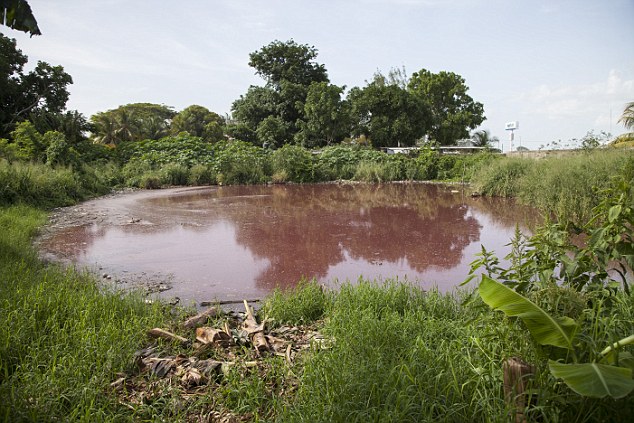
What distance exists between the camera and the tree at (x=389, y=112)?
1017 inches

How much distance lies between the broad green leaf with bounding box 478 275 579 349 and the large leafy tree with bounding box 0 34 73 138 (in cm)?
2234

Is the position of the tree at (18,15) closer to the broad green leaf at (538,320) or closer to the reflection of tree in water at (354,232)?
the reflection of tree in water at (354,232)

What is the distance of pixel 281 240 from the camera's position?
24.4 ft

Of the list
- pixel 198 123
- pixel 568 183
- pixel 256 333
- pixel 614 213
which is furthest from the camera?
pixel 198 123

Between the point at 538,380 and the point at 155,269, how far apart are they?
16.2 feet

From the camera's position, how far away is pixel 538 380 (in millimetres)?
1824

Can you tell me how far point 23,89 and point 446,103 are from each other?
1051 inches

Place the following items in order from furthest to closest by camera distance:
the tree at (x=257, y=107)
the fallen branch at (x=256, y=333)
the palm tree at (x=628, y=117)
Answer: the tree at (x=257, y=107) → the palm tree at (x=628, y=117) → the fallen branch at (x=256, y=333)

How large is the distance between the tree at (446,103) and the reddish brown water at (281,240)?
756 inches

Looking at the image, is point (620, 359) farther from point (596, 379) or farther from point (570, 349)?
point (596, 379)

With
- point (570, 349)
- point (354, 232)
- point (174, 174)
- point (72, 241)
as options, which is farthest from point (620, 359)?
point (174, 174)

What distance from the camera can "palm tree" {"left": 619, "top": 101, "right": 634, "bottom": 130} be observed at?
1845 cm

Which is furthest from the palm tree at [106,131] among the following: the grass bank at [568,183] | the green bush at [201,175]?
the grass bank at [568,183]

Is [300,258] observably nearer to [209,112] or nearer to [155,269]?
[155,269]
